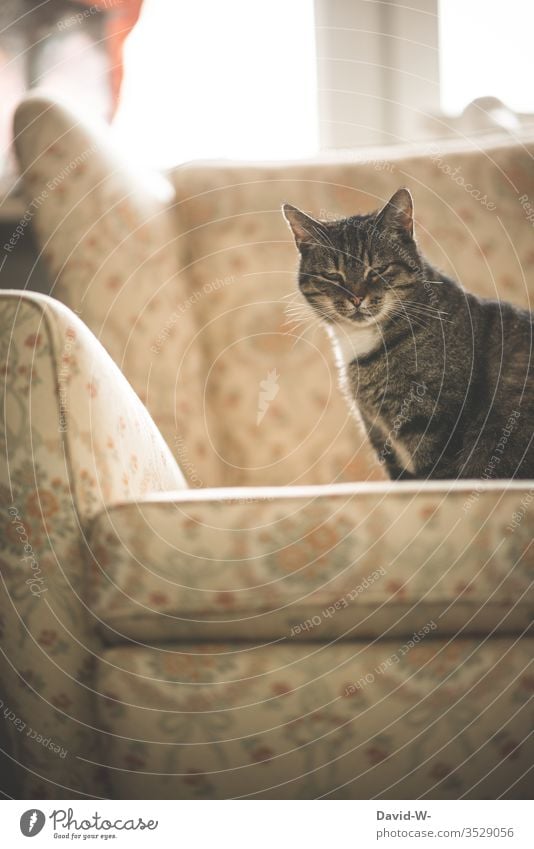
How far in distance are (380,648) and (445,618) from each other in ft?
0.25

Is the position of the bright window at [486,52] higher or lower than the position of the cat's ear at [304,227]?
higher

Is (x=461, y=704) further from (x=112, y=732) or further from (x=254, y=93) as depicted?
(x=254, y=93)

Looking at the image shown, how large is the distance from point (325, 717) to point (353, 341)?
57 centimetres

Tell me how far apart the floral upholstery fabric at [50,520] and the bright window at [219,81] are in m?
0.91

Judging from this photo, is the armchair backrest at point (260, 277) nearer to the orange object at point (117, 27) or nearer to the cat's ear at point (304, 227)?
the cat's ear at point (304, 227)

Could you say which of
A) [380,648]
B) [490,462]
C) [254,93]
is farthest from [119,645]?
[254,93]

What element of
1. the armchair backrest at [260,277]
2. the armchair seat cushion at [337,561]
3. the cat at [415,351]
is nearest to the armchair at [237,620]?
the armchair seat cushion at [337,561]

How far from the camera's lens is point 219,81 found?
5.22ft

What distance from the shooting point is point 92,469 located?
0.83 meters

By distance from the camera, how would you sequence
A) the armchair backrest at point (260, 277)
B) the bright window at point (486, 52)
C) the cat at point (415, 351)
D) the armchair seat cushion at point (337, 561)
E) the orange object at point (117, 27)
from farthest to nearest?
1. the orange object at point (117, 27)
2. the bright window at point (486, 52)
3. the armchair backrest at point (260, 277)
4. the cat at point (415, 351)
5. the armchair seat cushion at point (337, 561)

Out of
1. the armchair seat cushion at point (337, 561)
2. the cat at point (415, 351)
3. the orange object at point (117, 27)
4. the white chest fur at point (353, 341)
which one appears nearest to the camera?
the armchair seat cushion at point (337, 561)

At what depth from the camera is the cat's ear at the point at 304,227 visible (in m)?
1.17
